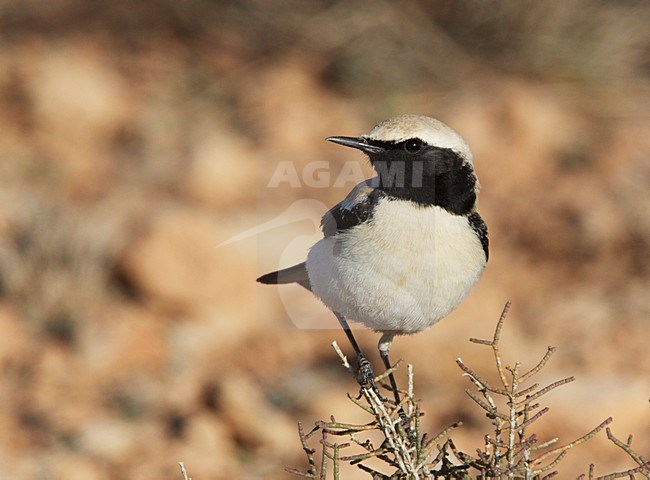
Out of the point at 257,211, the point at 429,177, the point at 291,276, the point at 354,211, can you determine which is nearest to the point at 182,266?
the point at 257,211

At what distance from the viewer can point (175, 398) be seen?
25.1ft

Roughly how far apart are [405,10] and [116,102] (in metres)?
3.91

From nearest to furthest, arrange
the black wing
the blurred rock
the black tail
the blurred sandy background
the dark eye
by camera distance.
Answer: the dark eye, the black wing, the black tail, the blurred sandy background, the blurred rock

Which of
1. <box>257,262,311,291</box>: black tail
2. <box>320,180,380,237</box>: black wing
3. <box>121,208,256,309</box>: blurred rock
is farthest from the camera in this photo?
<box>121,208,256,309</box>: blurred rock

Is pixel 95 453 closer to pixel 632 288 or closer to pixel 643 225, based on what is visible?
pixel 632 288

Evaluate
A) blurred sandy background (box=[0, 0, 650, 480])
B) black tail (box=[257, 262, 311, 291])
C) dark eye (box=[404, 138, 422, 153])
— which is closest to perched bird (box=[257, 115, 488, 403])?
dark eye (box=[404, 138, 422, 153])

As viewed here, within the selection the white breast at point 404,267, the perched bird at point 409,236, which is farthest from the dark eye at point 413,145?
the white breast at point 404,267

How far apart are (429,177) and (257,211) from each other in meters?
6.34

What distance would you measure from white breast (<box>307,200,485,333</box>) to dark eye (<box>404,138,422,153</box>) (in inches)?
8.8

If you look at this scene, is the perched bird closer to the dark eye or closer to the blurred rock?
the dark eye

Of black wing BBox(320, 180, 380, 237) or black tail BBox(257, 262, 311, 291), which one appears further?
black tail BBox(257, 262, 311, 291)

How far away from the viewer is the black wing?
363 cm

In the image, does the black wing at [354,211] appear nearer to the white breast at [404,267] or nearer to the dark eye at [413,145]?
the white breast at [404,267]

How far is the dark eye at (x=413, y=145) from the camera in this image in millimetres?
3387
